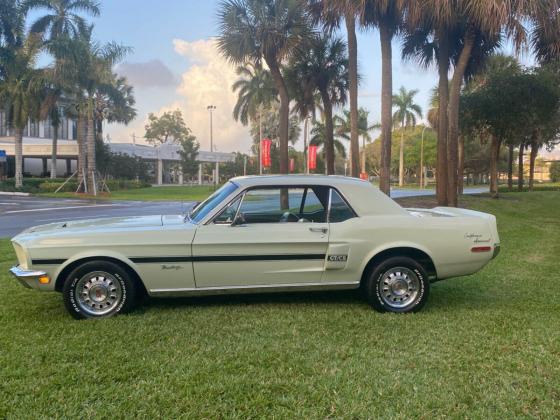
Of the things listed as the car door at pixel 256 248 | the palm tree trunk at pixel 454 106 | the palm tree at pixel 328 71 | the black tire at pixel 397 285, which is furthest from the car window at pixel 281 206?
the palm tree at pixel 328 71

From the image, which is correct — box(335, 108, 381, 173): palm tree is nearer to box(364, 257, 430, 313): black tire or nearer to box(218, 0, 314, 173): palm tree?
box(218, 0, 314, 173): palm tree

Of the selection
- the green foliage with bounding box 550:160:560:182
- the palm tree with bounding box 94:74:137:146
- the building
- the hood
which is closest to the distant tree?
the building

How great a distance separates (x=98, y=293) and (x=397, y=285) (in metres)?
3.10

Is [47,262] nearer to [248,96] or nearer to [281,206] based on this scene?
[281,206]

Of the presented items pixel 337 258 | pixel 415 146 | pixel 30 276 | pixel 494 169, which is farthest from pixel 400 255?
pixel 415 146

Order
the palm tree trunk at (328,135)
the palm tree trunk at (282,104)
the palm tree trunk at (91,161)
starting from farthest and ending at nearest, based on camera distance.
A: 1. the palm tree trunk at (91,161)
2. the palm tree trunk at (328,135)
3. the palm tree trunk at (282,104)

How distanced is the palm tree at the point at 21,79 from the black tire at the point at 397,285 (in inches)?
1328

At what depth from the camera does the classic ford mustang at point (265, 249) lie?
16.1 ft

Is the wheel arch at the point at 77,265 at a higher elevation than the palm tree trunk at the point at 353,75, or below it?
below

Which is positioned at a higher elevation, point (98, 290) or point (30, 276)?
point (30, 276)

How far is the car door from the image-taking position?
197 inches

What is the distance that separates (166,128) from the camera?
309 feet

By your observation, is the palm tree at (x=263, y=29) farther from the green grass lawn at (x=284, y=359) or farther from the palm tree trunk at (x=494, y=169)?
the palm tree trunk at (x=494, y=169)

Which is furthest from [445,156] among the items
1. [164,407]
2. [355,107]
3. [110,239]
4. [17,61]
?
[17,61]
